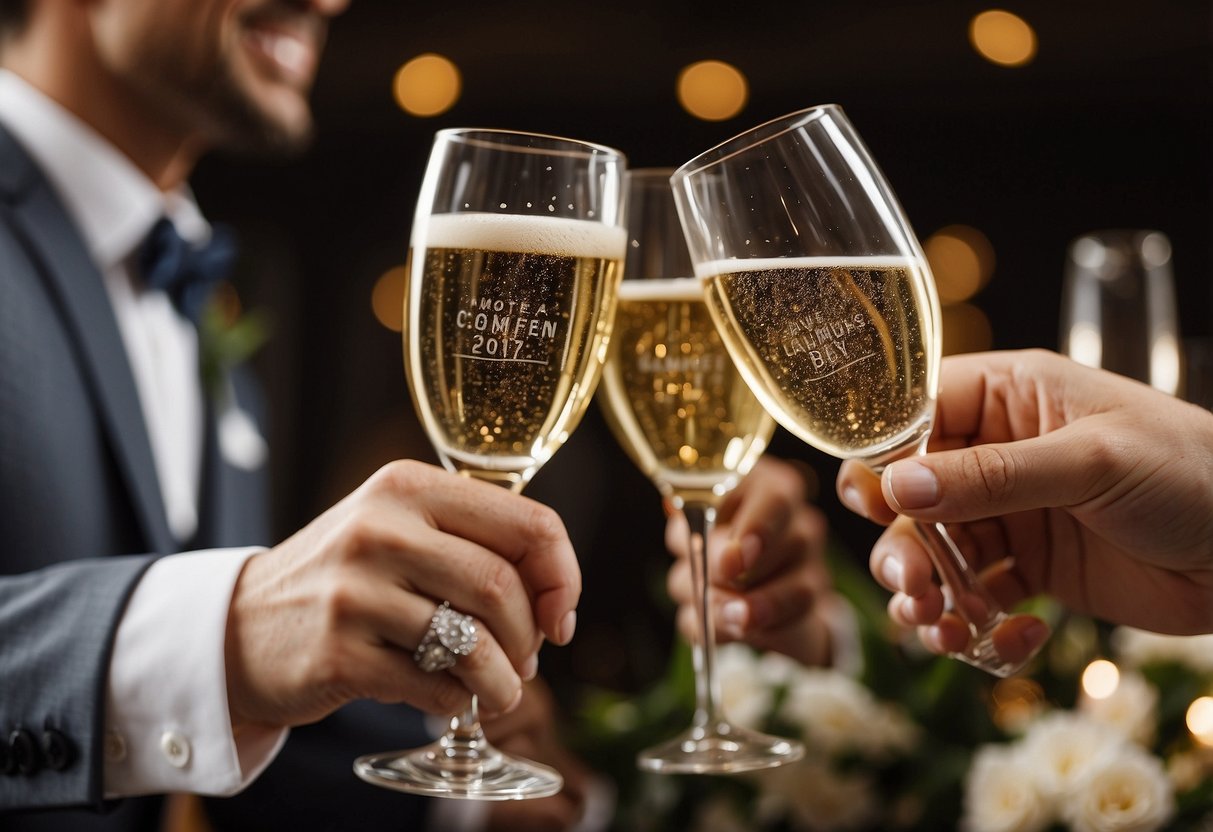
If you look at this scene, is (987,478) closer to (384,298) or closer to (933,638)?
(933,638)

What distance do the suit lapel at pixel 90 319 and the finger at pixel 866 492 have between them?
3.10 ft

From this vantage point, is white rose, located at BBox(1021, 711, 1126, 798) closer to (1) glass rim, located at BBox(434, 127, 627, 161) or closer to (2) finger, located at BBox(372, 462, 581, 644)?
(2) finger, located at BBox(372, 462, 581, 644)

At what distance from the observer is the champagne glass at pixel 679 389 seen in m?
0.98

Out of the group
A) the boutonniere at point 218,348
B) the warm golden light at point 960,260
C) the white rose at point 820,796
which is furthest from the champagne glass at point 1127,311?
the warm golden light at point 960,260

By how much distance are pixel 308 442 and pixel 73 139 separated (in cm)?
450

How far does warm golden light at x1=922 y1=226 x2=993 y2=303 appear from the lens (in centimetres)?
574

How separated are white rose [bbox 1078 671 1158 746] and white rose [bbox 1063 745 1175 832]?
3.0 inches

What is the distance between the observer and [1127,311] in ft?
4.93

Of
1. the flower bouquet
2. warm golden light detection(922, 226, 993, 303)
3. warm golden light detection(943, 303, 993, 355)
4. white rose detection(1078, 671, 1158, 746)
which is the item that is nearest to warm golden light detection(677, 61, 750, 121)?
warm golden light detection(922, 226, 993, 303)

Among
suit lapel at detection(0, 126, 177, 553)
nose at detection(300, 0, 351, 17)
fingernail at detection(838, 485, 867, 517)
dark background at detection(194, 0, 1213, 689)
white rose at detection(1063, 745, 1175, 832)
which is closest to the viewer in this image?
fingernail at detection(838, 485, 867, 517)

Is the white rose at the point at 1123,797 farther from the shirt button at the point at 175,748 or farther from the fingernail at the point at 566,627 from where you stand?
the shirt button at the point at 175,748

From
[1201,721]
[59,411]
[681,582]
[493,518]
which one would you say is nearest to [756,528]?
[681,582]

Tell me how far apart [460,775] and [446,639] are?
11 centimetres

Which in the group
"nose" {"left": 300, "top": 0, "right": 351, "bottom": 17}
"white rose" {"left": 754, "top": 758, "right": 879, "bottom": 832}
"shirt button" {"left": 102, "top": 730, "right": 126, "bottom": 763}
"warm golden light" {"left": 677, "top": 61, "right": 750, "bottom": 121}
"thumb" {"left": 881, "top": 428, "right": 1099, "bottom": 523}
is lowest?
"white rose" {"left": 754, "top": 758, "right": 879, "bottom": 832}
